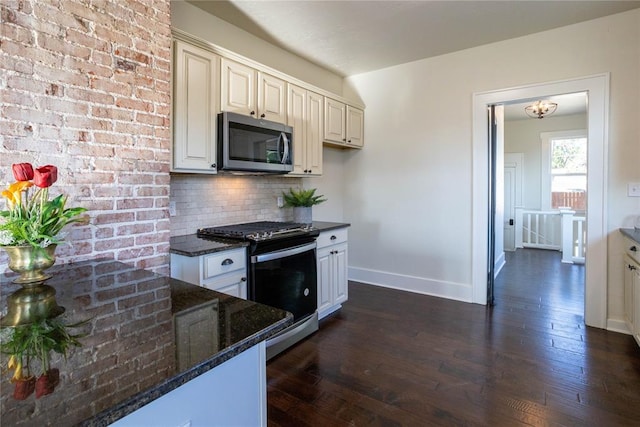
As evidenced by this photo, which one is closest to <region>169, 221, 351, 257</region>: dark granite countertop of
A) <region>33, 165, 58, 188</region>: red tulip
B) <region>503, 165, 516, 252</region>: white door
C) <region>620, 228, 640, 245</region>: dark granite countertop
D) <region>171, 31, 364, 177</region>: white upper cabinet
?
<region>171, 31, 364, 177</region>: white upper cabinet

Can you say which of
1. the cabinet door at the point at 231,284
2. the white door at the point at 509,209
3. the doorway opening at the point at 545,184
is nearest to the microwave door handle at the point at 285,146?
the cabinet door at the point at 231,284

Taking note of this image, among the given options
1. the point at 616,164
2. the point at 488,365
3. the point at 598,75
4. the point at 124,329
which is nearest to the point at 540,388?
the point at 488,365

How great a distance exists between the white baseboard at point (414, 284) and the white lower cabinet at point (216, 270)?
7.53ft

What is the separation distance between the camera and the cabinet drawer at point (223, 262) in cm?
212

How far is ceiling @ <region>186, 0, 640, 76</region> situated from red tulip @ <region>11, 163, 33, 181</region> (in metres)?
2.00

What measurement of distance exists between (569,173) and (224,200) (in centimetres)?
667

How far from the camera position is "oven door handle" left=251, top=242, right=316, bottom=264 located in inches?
94.7

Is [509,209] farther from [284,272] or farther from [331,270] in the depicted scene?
[284,272]

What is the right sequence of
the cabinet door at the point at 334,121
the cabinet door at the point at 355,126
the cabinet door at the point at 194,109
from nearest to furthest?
the cabinet door at the point at 194,109 → the cabinet door at the point at 334,121 → the cabinet door at the point at 355,126

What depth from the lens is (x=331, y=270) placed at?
3.25 meters

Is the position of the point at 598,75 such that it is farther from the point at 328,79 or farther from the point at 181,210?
Result: the point at 181,210

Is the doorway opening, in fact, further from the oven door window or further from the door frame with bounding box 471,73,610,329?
the oven door window

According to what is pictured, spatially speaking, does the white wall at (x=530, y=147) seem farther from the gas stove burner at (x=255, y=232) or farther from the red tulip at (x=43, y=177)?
the red tulip at (x=43, y=177)

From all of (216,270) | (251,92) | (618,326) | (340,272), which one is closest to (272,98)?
(251,92)
